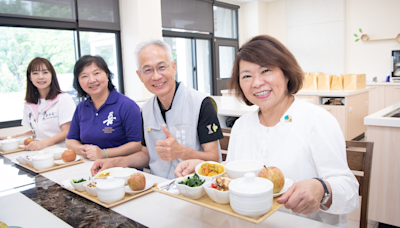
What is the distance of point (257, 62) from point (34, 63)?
2139 mm

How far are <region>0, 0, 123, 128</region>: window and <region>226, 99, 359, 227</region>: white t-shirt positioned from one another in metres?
4.10

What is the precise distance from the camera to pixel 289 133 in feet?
3.95

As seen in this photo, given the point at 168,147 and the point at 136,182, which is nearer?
the point at 136,182

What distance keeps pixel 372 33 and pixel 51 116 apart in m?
6.78

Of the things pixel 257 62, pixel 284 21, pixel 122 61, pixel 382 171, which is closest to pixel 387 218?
pixel 382 171

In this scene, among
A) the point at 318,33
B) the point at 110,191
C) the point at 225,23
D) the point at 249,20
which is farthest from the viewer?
the point at 249,20

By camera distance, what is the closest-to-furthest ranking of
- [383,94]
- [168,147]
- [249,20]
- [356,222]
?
[168,147], [356,222], [383,94], [249,20]

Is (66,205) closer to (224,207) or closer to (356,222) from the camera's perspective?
(224,207)

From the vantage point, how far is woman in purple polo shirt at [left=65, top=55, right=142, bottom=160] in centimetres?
203

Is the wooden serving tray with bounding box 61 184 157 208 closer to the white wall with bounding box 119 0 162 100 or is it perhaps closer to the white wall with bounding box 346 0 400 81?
the white wall with bounding box 119 0 162 100

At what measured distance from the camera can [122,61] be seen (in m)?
5.44

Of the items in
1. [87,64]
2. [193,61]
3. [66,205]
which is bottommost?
[66,205]

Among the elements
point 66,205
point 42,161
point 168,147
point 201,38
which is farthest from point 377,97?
point 66,205

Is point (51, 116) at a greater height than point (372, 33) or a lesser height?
lesser
